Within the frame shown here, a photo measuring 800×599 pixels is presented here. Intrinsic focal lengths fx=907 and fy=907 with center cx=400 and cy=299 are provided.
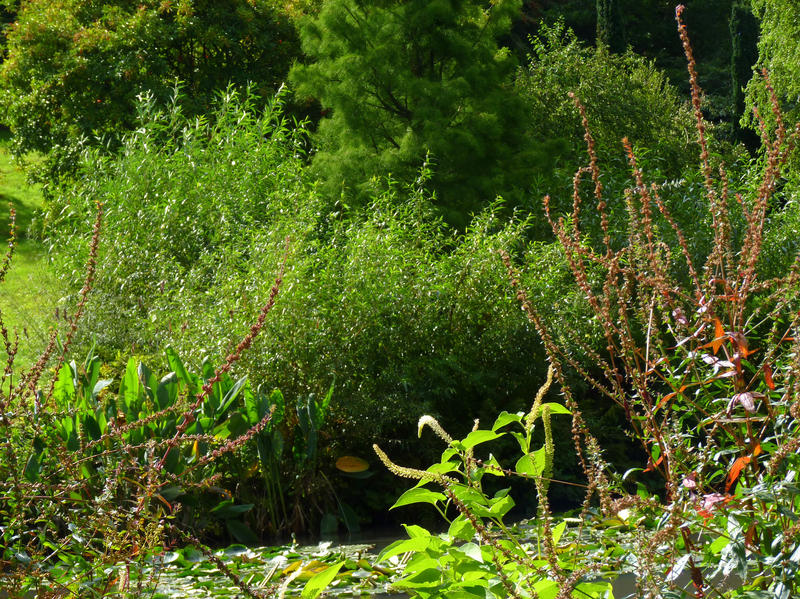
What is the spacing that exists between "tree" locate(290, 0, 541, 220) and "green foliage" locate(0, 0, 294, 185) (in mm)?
3630

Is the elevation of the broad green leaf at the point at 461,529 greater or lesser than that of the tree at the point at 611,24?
lesser

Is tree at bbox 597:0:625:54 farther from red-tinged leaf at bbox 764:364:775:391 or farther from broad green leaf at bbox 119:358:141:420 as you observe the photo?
red-tinged leaf at bbox 764:364:775:391

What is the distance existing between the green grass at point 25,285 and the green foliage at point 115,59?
140 centimetres

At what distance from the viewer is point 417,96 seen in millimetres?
8320

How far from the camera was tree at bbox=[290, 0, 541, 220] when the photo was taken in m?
8.17

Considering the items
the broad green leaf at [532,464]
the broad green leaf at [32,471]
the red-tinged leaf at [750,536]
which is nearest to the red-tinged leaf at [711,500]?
the red-tinged leaf at [750,536]

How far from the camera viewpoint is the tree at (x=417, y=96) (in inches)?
322

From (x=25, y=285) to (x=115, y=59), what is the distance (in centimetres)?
Answer: 364

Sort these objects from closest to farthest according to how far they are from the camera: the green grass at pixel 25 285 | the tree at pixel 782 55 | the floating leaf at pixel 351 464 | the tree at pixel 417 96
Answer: the floating leaf at pixel 351 464, the green grass at pixel 25 285, the tree at pixel 417 96, the tree at pixel 782 55

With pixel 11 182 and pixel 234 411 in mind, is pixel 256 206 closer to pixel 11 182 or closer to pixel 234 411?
pixel 234 411

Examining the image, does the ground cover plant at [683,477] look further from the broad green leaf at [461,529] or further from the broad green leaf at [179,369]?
the broad green leaf at [179,369]

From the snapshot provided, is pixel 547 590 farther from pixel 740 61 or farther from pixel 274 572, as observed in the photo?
pixel 740 61

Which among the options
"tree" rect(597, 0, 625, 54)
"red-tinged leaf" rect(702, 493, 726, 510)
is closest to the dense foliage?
"red-tinged leaf" rect(702, 493, 726, 510)

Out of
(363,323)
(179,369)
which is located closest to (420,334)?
(363,323)
